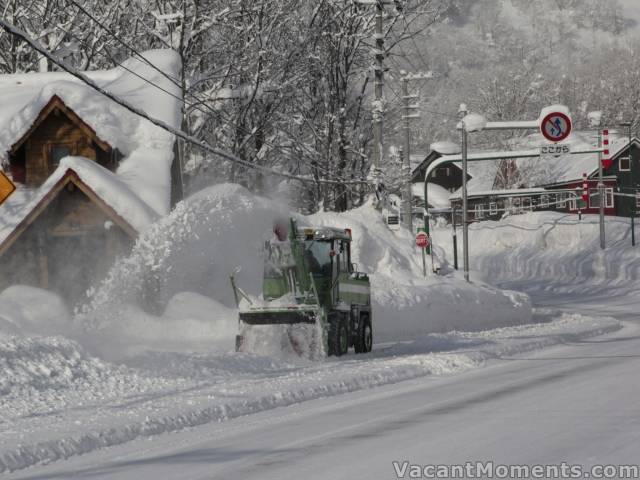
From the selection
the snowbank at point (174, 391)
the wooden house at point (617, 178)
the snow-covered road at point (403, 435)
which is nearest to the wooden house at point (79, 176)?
the snowbank at point (174, 391)

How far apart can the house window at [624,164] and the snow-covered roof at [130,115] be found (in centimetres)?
6081

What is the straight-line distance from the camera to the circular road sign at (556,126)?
27.1 m

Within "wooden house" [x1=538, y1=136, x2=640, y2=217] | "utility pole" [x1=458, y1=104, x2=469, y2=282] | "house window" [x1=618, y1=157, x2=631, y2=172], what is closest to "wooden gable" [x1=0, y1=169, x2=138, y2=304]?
"utility pole" [x1=458, y1=104, x2=469, y2=282]

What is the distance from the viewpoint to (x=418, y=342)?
23.3m

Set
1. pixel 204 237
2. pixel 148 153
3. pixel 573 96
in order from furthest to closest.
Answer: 1. pixel 573 96
2. pixel 148 153
3. pixel 204 237

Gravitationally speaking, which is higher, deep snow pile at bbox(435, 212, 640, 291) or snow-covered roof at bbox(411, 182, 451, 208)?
snow-covered roof at bbox(411, 182, 451, 208)

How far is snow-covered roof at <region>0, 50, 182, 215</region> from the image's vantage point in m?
29.3

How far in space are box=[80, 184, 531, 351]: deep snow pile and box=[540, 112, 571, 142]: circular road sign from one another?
597 cm

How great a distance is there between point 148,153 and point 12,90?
645 cm

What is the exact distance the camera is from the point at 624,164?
86500mm

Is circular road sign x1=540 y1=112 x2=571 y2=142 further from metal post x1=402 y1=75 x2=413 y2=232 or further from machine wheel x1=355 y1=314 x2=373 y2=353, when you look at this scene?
metal post x1=402 y1=75 x2=413 y2=232

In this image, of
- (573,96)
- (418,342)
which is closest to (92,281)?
(418,342)

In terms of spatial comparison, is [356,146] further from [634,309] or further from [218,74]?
[634,309]

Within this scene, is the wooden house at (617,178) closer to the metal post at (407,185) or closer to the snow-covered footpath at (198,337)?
the metal post at (407,185)
